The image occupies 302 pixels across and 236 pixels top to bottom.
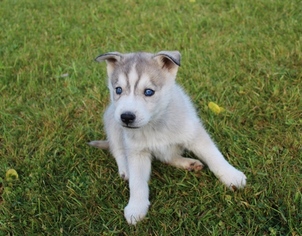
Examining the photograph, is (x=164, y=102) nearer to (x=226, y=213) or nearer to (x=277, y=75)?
(x=226, y=213)

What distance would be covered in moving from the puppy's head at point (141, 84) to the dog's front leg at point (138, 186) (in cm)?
43

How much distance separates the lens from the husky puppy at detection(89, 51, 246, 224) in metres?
3.13

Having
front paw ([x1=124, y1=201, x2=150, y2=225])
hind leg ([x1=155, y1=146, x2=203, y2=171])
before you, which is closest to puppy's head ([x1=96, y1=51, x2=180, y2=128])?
hind leg ([x1=155, y1=146, x2=203, y2=171])

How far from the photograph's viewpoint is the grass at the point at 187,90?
3.11 metres

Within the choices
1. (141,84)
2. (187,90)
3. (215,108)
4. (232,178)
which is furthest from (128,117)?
(187,90)

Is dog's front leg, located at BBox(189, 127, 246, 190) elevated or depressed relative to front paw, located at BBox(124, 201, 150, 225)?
elevated

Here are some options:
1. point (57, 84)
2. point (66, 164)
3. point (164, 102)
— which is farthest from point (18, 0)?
point (164, 102)

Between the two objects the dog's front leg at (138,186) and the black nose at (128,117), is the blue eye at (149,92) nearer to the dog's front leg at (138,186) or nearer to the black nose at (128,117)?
the black nose at (128,117)

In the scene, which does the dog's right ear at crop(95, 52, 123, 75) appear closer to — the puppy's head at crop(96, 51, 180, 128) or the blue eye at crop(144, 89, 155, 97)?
the puppy's head at crop(96, 51, 180, 128)

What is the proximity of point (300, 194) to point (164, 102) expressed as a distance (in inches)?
51.7

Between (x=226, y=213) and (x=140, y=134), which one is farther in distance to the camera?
(x=140, y=134)

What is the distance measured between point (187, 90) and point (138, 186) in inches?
71.4

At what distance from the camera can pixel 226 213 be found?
118 inches

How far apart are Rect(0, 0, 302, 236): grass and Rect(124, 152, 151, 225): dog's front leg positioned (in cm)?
8
